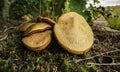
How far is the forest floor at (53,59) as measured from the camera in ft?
6.69

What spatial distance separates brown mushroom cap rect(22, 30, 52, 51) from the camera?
207 cm

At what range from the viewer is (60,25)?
7.13 feet

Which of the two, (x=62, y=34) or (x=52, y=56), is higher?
(x=62, y=34)

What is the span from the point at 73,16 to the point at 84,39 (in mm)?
185

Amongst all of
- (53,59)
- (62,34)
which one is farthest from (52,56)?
(62,34)

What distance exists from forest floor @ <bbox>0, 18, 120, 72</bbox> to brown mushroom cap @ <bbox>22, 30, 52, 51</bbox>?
5 centimetres

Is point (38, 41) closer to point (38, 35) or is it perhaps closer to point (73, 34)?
point (38, 35)

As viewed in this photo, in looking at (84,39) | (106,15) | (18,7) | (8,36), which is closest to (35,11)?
(18,7)

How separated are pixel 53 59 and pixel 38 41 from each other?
0.43ft

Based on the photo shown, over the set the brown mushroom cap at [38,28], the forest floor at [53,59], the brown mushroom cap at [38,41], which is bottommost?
the forest floor at [53,59]

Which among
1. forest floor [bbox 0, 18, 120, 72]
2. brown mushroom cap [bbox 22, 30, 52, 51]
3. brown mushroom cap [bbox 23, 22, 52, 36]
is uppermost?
brown mushroom cap [bbox 23, 22, 52, 36]

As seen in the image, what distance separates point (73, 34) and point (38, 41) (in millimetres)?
212

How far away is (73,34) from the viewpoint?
2.15 m

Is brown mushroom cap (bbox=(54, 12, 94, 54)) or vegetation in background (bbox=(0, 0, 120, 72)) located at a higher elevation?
brown mushroom cap (bbox=(54, 12, 94, 54))
